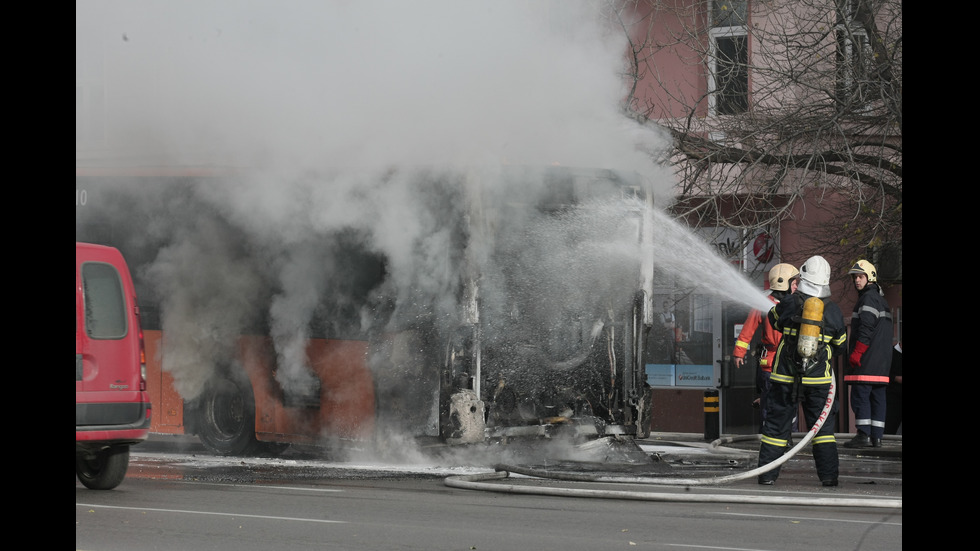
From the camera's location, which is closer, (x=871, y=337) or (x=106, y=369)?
(x=106, y=369)

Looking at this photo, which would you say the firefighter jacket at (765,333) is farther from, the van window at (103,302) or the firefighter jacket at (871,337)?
the van window at (103,302)

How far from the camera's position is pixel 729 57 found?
14.1m

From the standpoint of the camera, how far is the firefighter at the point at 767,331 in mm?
9930

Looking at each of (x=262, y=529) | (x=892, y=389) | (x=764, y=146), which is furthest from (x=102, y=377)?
(x=892, y=389)

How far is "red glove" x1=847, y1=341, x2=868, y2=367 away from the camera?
1131 centimetres

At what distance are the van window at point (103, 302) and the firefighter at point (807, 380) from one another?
465cm

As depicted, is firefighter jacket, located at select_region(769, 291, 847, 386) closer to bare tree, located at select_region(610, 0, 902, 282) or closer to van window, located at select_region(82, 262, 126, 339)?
bare tree, located at select_region(610, 0, 902, 282)

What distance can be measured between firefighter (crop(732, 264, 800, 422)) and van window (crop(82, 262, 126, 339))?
5.14 metres

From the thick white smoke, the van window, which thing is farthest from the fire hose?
the van window

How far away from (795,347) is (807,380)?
25 centimetres

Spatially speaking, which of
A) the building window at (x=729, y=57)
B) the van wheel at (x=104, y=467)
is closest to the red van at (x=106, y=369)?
the van wheel at (x=104, y=467)

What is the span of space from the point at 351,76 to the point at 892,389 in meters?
7.42

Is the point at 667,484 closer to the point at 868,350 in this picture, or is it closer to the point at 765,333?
the point at 765,333

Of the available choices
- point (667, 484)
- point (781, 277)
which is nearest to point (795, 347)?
point (781, 277)
